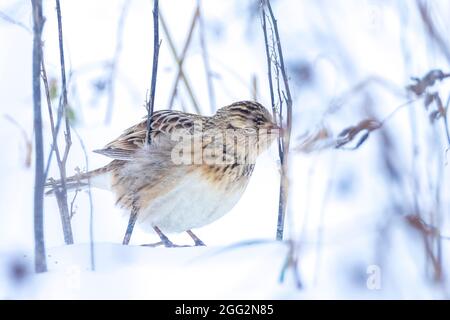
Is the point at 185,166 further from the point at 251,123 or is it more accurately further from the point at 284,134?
the point at 284,134

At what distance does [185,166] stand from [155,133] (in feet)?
1.11

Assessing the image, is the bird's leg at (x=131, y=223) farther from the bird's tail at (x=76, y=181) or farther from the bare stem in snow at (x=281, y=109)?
the bare stem in snow at (x=281, y=109)

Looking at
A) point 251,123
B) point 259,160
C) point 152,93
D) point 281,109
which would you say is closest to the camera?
point 152,93

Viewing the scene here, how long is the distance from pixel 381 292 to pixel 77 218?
2.50m

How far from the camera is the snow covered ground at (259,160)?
11.0 feet

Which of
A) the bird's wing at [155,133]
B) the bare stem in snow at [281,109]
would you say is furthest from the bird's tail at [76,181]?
the bare stem in snow at [281,109]

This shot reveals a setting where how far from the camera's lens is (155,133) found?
192 inches

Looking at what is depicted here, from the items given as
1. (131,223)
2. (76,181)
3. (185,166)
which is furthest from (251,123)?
(76,181)

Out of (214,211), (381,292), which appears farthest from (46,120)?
(381,292)

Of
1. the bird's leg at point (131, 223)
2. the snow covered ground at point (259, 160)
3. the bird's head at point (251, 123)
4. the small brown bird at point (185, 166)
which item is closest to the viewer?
the snow covered ground at point (259, 160)

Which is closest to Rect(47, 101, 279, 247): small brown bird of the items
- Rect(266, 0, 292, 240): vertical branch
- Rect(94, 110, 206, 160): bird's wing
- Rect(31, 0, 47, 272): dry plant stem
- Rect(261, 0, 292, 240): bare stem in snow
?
Rect(94, 110, 206, 160): bird's wing

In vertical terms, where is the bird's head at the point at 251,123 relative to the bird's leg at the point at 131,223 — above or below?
above

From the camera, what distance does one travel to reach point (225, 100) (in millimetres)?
6742
